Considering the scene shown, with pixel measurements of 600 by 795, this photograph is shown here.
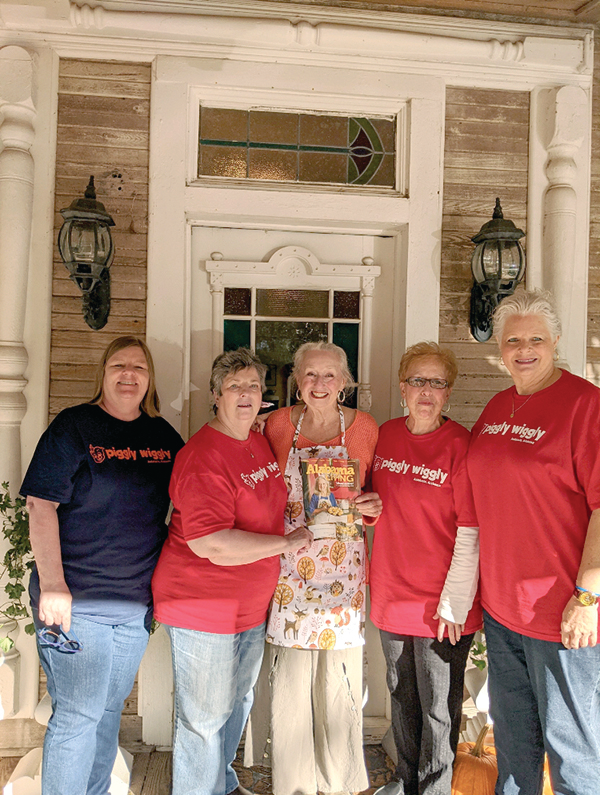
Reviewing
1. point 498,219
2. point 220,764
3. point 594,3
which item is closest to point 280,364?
point 498,219

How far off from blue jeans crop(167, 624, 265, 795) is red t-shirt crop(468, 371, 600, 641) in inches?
40.1

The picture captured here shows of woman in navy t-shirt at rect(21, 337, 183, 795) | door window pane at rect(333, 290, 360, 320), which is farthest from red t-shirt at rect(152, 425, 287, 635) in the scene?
door window pane at rect(333, 290, 360, 320)

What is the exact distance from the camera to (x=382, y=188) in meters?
2.87

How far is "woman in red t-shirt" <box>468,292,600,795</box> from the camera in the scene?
1802 mm

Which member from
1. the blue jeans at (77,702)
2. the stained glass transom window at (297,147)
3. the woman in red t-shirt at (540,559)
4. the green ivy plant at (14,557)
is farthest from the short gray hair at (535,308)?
the green ivy plant at (14,557)

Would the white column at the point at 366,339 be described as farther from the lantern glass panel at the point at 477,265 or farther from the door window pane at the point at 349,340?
the lantern glass panel at the point at 477,265

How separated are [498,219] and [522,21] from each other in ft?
3.69

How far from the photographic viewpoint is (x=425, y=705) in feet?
6.97

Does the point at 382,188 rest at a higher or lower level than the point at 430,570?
higher

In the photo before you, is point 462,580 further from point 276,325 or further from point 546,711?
point 276,325

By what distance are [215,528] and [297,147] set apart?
1.94m

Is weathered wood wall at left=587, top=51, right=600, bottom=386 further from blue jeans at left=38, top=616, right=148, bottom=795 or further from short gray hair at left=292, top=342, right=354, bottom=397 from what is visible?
blue jeans at left=38, top=616, right=148, bottom=795

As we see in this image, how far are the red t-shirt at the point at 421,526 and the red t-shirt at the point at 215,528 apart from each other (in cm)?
44

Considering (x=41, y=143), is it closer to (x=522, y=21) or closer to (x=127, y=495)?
(x=127, y=495)
